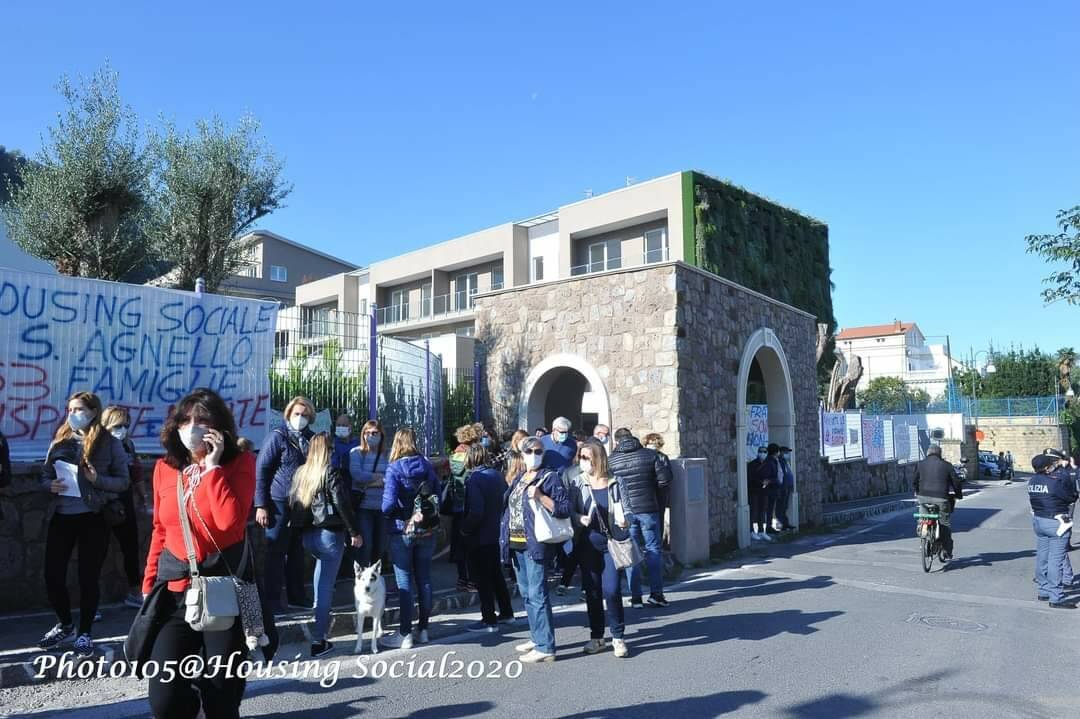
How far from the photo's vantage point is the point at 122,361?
7.86 meters

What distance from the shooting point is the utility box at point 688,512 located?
1084cm

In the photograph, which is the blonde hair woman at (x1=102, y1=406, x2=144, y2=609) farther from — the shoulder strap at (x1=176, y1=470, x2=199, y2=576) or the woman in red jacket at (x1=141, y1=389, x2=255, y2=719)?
the shoulder strap at (x1=176, y1=470, x2=199, y2=576)

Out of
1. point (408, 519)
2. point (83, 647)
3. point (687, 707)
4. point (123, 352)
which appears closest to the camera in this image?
point (687, 707)

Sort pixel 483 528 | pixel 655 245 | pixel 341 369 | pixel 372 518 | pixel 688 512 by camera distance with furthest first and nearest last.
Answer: pixel 655 245 → pixel 688 512 → pixel 341 369 → pixel 483 528 → pixel 372 518

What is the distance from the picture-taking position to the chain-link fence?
9.22 m

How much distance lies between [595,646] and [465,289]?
3844cm

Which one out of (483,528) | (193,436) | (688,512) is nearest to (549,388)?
(688,512)

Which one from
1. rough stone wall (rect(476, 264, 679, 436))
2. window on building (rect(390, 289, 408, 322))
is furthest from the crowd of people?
window on building (rect(390, 289, 408, 322))

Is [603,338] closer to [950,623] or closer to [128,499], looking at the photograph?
[950,623]

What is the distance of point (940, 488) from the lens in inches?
431

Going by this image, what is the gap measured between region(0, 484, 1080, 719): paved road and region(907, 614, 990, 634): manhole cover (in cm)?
1

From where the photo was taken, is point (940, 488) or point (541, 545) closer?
point (541, 545)

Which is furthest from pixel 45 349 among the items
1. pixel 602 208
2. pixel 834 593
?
pixel 602 208

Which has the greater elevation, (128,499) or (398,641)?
(128,499)
